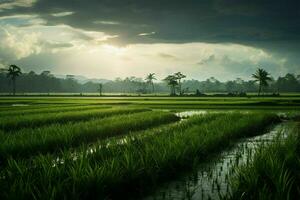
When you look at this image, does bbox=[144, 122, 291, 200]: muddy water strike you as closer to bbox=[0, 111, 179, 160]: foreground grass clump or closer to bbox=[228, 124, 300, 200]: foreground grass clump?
bbox=[228, 124, 300, 200]: foreground grass clump

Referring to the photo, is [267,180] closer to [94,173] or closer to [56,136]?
[94,173]

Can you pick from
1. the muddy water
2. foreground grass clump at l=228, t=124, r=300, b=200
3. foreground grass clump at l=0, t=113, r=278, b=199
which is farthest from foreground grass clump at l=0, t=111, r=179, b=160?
foreground grass clump at l=228, t=124, r=300, b=200

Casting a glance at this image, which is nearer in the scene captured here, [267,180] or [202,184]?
[267,180]

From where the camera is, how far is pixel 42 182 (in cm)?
741

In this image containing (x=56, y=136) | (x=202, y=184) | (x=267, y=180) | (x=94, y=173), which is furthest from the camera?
(x=56, y=136)

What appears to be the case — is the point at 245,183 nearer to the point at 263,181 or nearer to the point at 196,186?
the point at 263,181

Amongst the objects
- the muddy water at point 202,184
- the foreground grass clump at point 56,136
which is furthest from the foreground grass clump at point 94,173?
the foreground grass clump at point 56,136

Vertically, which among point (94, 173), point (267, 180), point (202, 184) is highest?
point (94, 173)

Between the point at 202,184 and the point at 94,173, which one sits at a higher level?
the point at 94,173

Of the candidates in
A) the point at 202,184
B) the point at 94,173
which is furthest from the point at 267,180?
the point at 94,173

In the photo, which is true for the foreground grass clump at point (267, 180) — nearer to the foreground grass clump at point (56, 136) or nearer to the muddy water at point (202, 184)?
the muddy water at point (202, 184)

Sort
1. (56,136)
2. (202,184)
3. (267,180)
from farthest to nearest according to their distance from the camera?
(56,136)
(202,184)
(267,180)

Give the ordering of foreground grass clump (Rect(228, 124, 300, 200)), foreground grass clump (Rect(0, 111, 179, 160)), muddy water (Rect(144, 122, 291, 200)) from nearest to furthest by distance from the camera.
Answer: foreground grass clump (Rect(228, 124, 300, 200)), muddy water (Rect(144, 122, 291, 200)), foreground grass clump (Rect(0, 111, 179, 160))

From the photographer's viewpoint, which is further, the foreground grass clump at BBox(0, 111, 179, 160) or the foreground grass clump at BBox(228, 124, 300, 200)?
the foreground grass clump at BBox(0, 111, 179, 160)
